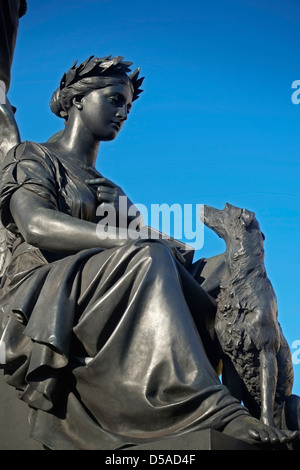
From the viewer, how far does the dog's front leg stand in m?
5.88

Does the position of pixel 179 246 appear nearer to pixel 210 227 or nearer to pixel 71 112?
pixel 210 227

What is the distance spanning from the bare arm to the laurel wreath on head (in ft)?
4.74

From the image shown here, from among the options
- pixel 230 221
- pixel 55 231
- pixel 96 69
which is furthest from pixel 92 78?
pixel 230 221

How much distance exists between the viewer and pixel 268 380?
6008 mm

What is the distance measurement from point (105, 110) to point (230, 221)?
5.54ft

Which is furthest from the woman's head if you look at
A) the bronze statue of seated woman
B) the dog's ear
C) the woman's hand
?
the dog's ear

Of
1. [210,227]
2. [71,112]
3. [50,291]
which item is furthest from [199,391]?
[71,112]

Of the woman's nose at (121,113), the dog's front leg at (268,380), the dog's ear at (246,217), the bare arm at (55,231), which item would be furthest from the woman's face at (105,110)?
the dog's front leg at (268,380)

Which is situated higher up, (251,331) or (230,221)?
(230,221)

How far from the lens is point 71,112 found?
767 cm

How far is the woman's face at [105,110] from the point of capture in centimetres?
748

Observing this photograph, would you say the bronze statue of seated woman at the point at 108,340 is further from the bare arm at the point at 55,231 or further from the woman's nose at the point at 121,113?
the woman's nose at the point at 121,113

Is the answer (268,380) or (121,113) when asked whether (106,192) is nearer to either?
(121,113)

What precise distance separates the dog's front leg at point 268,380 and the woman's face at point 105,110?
2.59 m
